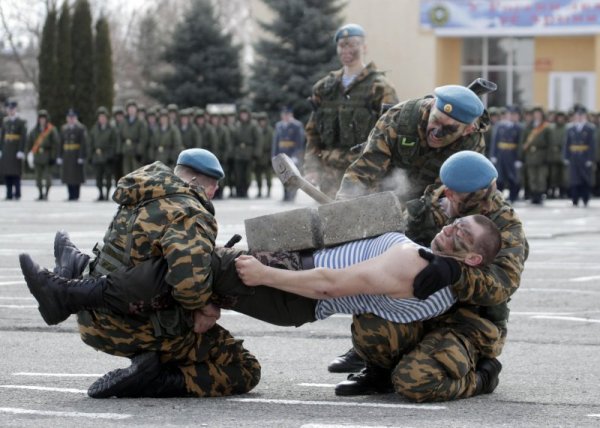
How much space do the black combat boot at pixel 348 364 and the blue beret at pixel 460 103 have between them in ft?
4.56

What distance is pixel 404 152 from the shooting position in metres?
8.52

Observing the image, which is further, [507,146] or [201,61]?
[201,61]

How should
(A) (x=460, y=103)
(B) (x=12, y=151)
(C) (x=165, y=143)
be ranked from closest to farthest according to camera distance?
(A) (x=460, y=103) → (B) (x=12, y=151) → (C) (x=165, y=143)

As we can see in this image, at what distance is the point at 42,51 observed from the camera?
4431 centimetres

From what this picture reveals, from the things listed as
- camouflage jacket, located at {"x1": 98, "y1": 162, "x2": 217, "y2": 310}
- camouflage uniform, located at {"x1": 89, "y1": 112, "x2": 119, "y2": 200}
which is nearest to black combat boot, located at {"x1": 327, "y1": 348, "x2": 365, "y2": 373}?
camouflage jacket, located at {"x1": 98, "y1": 162, "x2": 217, "y2": 310}

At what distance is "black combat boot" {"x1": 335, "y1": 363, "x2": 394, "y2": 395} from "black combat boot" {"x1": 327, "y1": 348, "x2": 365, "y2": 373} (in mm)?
654

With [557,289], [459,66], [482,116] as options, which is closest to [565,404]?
[482,116]

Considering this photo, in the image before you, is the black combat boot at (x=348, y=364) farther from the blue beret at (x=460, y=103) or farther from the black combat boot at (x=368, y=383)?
the blue beret at (x=460, y=103)

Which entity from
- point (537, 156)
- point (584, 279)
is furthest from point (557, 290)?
point (537, 156)

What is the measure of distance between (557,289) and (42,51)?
33322 millimetres

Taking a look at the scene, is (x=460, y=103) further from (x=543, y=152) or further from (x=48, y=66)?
(x=48, y=66)

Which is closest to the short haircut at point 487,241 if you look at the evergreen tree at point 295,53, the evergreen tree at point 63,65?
the evergreen tree at point 295,53

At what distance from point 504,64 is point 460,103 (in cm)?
4474

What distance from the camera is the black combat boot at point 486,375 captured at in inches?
288
